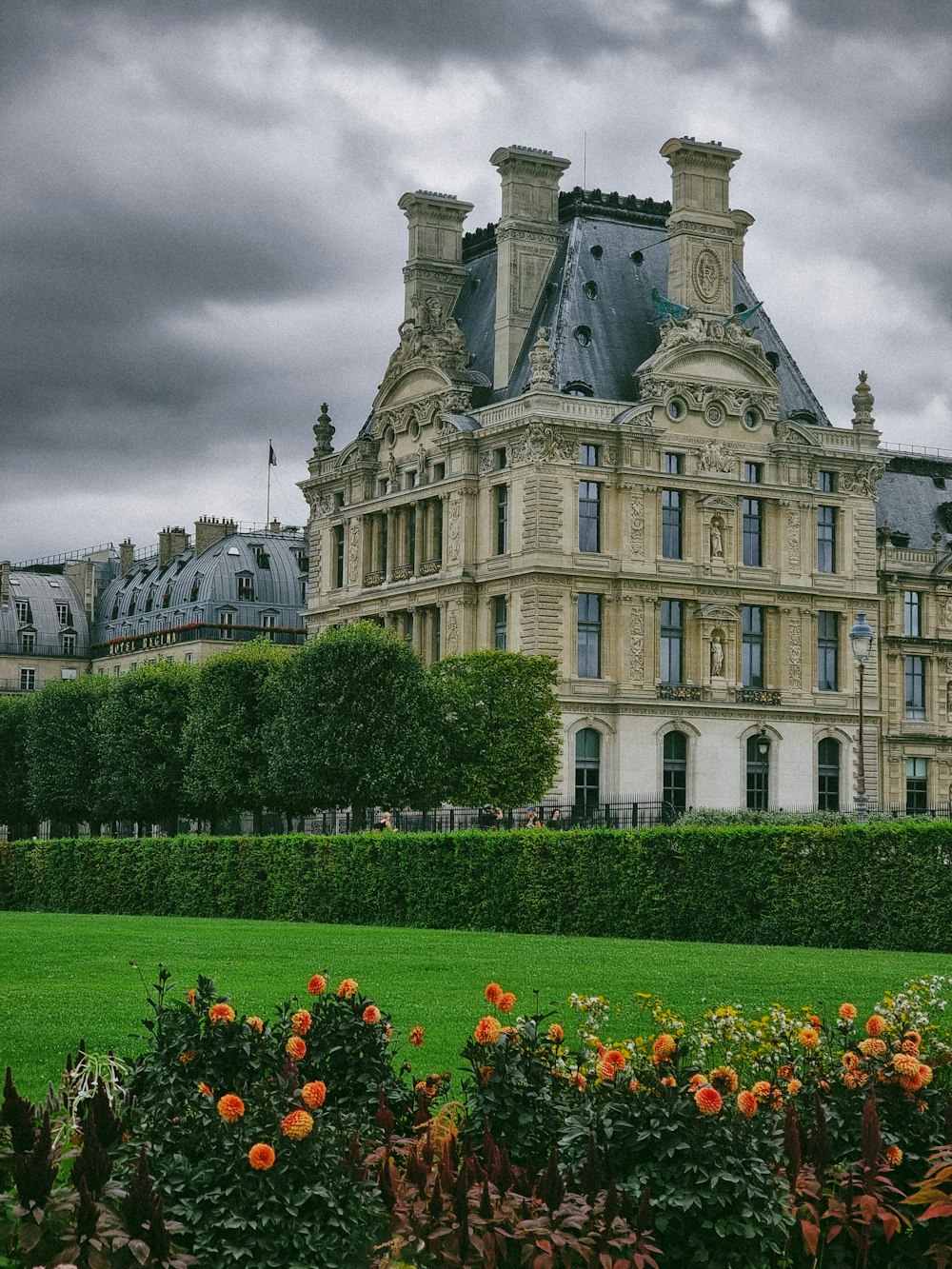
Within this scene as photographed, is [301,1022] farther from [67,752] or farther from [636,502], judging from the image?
[636,502]

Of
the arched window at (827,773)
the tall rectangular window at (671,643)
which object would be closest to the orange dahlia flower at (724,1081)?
the tall rectangular window at (671,643)

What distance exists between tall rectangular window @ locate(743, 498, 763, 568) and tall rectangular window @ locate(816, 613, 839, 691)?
3742 mm

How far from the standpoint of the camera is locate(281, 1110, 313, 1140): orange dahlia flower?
1012cm

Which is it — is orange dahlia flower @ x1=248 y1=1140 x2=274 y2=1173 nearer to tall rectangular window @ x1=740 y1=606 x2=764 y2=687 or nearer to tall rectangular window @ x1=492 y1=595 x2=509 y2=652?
tall rectangular window @ x1=492 y1=595 x2=509 y2=652

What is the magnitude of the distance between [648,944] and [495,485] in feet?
160

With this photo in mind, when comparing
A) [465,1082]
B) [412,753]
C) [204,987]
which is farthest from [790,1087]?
[412,753]

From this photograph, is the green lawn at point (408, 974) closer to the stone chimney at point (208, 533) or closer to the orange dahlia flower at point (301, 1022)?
the orange dahlia flower at point (301, 1022)

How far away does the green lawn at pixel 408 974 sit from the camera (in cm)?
1969

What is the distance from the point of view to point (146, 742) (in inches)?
2869

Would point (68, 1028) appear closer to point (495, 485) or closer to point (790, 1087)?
point (790, 1087)

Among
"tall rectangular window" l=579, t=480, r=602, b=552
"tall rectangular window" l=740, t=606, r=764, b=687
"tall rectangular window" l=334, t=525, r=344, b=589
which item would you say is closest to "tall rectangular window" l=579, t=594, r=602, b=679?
"tall rectangular window" l=579, t=480, r=602, b=552

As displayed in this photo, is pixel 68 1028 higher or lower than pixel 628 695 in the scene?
lower

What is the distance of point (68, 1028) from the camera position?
1975 centimetres

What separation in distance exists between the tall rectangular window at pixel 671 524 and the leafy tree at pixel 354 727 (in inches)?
644
